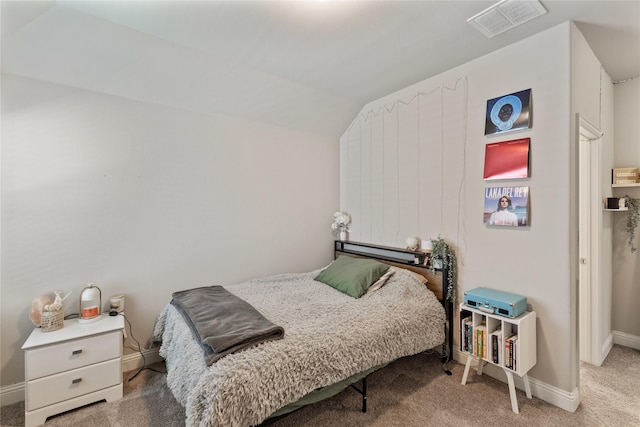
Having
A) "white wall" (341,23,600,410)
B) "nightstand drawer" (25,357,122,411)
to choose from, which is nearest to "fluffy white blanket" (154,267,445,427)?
"nightstand drawer" (25,357,122,411)

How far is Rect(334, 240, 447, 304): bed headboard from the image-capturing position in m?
2.59

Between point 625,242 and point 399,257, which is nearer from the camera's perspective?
point 625,242

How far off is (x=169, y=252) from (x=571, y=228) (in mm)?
3230

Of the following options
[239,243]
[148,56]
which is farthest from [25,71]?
[239,243]

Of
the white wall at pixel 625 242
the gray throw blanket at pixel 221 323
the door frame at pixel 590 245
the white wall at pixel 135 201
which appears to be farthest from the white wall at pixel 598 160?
the white wall at pixel 135 201

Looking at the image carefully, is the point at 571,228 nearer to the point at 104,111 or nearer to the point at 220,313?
the point at 220,313

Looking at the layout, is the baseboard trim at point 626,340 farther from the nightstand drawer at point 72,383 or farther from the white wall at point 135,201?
the nightstand drawer at point 72,383

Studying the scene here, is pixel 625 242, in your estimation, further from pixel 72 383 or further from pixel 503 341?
pixel 72 383

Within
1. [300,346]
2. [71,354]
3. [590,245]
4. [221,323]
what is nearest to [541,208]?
[590,245]

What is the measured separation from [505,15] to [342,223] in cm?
249

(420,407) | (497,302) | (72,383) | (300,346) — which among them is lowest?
(420,407)

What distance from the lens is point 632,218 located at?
106 inches

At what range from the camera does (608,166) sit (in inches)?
106

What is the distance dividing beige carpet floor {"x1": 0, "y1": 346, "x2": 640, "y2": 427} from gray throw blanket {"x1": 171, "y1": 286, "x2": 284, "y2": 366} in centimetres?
66
